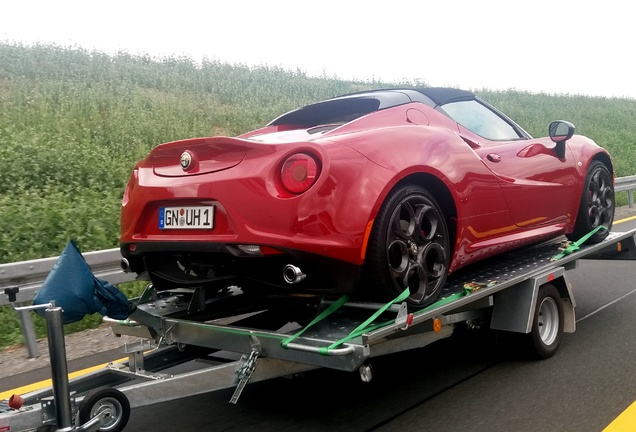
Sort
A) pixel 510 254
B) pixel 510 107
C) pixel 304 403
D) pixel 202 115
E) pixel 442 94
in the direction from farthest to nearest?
1. pixel 510 107
2. pixel 202 115
3. pixel 510 254
4. pixel 442 94
5. pixel 304 403

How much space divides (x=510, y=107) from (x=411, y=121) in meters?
24.9

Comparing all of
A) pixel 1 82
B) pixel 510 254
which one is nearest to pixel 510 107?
pixel 1 82

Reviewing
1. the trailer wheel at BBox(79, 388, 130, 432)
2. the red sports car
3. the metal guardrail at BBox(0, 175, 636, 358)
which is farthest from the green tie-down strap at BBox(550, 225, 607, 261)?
the metal guardrail at BBox(0, 175, 636, 358)

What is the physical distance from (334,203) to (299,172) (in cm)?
23

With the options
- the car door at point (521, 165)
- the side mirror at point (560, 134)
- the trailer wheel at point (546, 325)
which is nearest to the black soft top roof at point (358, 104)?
the car door at point (521, 165)

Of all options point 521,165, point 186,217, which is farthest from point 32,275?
point 521,165

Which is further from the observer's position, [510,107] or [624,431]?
[510,107]

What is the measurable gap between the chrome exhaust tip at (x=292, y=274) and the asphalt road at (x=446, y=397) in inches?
31.8

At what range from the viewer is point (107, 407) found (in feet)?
8.68

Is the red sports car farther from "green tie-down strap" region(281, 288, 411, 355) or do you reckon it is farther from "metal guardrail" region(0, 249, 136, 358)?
"metal guardrail" region(0, 249, 136, 358)

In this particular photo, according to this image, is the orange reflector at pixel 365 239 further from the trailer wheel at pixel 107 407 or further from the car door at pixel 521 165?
the car door at pixel 521 165

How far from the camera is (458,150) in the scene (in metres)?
3.83

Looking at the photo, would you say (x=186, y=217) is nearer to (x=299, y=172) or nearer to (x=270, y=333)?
(x=299, y=172)

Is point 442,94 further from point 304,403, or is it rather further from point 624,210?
point 624,210
